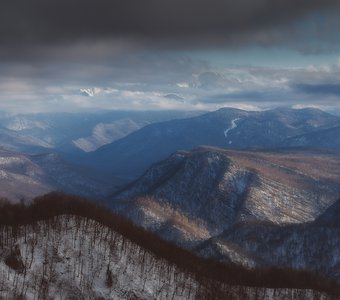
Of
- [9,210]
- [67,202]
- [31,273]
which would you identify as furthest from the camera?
[67,202]

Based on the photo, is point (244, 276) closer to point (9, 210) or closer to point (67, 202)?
point (67, 202)

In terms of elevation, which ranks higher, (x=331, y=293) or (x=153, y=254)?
(x=153, y=254)

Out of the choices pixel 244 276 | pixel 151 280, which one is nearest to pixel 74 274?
pixel 151 280

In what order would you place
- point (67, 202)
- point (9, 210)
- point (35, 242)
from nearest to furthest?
1. point (35, 242)
2. point (9, 210)
3. point (67, 202)

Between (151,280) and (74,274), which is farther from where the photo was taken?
(151,280)

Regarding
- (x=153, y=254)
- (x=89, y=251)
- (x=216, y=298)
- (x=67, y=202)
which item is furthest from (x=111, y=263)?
(x=67, y=202)

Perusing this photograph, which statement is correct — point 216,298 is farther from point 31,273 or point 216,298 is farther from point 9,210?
point 9,210
